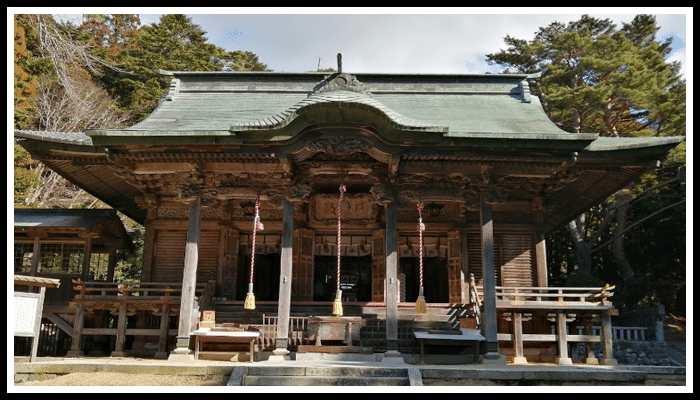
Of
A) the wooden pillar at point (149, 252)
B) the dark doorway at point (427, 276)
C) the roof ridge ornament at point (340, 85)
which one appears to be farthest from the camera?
the dark doorway at point (427, 276)

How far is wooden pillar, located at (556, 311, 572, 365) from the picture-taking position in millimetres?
12195

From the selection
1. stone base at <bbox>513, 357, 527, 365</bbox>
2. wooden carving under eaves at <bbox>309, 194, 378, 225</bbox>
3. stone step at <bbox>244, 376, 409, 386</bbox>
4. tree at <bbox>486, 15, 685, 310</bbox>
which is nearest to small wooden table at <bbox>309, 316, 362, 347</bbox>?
stone step at <bbox>244, 376, 409, 386</bbox>

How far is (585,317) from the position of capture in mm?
13133

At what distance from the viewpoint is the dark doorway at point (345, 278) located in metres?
18.5

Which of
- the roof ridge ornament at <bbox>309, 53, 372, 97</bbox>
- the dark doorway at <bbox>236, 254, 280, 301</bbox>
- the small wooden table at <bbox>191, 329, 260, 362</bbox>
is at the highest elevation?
the roof ridge ornament at <bbox>309, 53, 372, 97</bbox>

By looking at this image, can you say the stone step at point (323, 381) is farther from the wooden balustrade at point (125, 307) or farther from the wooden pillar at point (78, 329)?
the wooden pillar at point (78, 329)

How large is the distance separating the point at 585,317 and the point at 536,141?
4597 millimetres

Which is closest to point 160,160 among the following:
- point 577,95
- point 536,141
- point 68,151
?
point 68,151

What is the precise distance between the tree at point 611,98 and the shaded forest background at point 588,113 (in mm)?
50

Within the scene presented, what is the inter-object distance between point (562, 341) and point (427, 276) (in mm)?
5921

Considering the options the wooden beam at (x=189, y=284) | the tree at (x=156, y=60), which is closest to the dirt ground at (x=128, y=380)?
the wooden beam at (x=189, y=284)

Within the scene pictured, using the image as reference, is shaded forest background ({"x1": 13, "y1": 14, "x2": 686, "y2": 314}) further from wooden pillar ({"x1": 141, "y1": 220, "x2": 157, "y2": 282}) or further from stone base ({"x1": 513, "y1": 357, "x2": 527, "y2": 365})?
stone base ({"x1": 513, "y1": 357, "x2": 527, "y2": 365})

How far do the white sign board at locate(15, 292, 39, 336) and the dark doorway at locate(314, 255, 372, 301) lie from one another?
953 centimetres

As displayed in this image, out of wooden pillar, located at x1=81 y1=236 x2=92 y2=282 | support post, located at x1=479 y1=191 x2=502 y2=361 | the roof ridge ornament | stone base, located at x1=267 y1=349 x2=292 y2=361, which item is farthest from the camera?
wooden pillar, located at x1=81 y1=236 x2=92 y2=282
